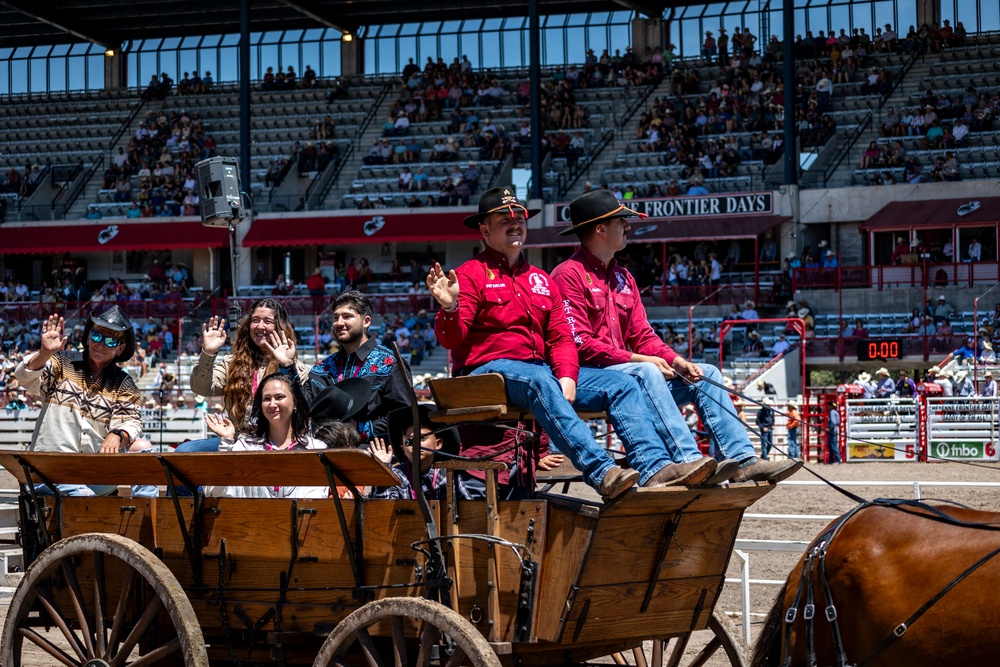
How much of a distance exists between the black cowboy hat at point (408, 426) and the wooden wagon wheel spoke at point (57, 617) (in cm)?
161

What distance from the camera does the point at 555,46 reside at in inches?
1745

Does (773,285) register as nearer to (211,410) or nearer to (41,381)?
(211,410)

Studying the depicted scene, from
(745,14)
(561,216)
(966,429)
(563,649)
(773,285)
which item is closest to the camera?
(563,649)

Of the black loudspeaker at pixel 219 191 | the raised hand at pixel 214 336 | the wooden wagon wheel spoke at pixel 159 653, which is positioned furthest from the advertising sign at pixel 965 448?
the wooden wagon wheel spoke at pixel 159 653

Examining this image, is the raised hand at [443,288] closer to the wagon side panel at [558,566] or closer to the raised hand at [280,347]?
the wagon side panel at [558,566]

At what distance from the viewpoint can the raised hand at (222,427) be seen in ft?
20.7

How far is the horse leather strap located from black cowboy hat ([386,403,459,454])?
186 cm

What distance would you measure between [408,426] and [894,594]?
214 centimetres

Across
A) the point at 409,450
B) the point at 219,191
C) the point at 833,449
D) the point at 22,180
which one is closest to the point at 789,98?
the point at 833,449

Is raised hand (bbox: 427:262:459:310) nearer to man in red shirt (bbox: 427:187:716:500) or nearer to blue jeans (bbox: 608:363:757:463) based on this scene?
man in red shirt (bbox: 427:187:716:500)

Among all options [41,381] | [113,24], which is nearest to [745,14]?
[113,24]

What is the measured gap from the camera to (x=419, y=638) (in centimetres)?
502

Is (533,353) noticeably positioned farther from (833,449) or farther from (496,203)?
(833,449)

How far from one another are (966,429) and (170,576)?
63.2ft
